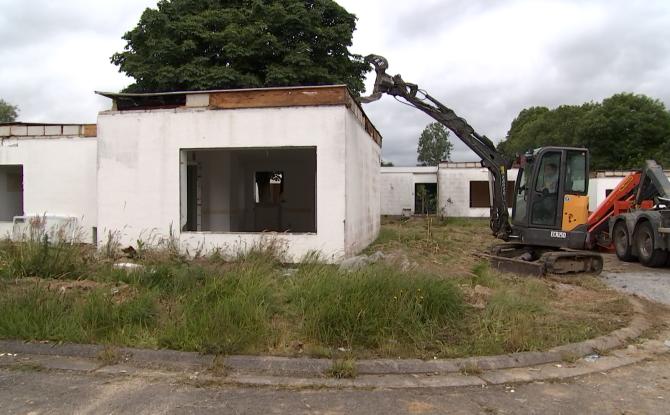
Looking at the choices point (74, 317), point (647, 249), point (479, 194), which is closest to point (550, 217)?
point (647, 249)

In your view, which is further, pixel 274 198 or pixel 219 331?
pixel 274 198

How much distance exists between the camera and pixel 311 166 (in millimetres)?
17922

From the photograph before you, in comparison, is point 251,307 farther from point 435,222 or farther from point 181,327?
point 435,222

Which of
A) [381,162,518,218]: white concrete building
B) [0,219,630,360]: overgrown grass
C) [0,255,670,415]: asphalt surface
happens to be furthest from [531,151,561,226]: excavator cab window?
[381,162,518,218]: white concrete building

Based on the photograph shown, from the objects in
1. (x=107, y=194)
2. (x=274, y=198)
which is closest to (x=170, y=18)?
(x=274, y=198)

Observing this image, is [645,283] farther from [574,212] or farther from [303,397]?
[303,397]

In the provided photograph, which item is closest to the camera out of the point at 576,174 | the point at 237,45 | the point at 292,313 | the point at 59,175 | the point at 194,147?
the point at 292,313

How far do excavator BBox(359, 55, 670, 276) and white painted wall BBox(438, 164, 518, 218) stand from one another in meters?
15.0

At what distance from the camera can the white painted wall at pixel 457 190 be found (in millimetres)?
30047

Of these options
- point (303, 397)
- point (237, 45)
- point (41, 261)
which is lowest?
point (303, 397)

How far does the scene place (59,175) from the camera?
546 inches

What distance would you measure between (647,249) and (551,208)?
9.96ft

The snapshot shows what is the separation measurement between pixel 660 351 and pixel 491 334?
75.1 inches

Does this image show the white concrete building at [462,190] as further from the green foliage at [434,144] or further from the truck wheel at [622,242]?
the green foliage at [434,144]
